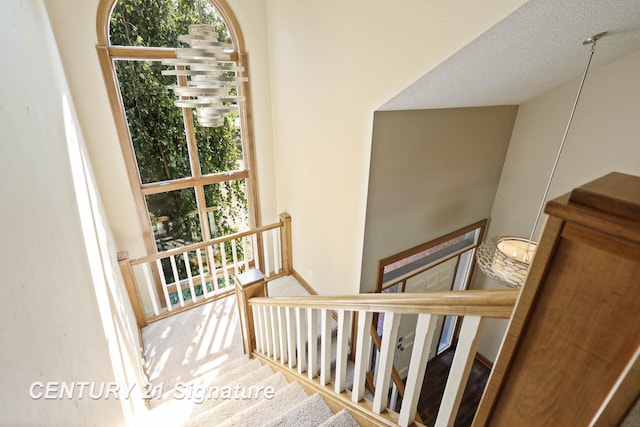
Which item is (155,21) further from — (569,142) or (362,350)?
(569,142)

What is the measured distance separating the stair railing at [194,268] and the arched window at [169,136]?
1.08ft

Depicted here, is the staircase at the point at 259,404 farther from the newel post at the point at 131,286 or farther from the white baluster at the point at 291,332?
the newel post at the point at 131,286

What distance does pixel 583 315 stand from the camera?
1.47 ft

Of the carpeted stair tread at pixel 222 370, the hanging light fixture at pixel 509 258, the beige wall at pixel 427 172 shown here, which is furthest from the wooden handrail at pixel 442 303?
the carpeted stair tread at pixel 222 370

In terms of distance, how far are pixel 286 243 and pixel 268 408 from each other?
2.35 meters

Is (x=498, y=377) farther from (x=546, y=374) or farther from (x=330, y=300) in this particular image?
(x=330, y=300)

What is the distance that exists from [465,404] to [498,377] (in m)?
4.22

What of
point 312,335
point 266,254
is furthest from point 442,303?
point 266,254

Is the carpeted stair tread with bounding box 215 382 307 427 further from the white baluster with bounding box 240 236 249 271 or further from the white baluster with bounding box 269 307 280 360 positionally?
the white baluster with bounding box 240 236 249 271

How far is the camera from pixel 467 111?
9.34 ft

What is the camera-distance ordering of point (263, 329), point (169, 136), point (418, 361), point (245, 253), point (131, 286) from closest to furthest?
1. point (418, 361)
2. point (263, 329)
3. point (131, 286)
4. point (169, 136)
5. point (245, 253)

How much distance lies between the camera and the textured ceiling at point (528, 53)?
4.59 ft

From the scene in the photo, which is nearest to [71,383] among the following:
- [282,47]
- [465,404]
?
[282,47]

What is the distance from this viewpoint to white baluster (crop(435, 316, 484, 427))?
77cm
